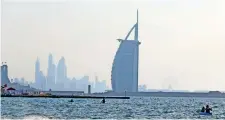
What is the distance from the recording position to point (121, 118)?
222 ft

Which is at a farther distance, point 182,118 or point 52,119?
point 182,118

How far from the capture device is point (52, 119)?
6212 cm

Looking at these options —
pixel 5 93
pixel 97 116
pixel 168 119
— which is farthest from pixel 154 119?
pixel 5 93

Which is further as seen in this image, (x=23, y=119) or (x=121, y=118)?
(x=121, y=118)

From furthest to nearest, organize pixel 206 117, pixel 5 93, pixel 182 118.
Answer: pixel 5 93 → pixel 206 117 → pixel 182 118

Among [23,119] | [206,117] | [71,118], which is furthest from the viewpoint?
[206,117]

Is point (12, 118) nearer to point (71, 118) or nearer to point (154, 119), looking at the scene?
point (71, 118)

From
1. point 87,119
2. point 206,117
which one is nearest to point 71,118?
point 87,119

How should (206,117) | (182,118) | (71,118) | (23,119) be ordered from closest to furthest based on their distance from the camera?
1. (23,119)
2. (71,118)
3. (182,118)
4. (206,117)

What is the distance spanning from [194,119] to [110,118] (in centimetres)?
884

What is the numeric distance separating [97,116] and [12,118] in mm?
10953

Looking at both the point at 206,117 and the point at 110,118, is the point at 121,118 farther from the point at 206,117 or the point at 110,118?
the point at 206,117

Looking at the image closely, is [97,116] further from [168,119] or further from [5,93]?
[5,93]

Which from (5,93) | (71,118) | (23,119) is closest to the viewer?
(23,119)
